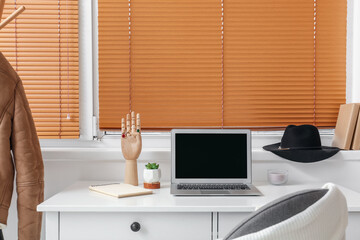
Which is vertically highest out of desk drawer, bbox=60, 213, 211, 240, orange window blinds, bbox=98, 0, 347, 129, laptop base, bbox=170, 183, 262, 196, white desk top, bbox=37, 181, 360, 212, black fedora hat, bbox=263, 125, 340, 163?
orange window blinds, bbox=98, 0, 347, 129

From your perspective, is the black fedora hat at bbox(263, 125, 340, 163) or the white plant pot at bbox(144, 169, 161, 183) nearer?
the white plant pot at bbox(144, 169, 161, 183)

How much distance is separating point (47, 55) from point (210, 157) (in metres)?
1.10

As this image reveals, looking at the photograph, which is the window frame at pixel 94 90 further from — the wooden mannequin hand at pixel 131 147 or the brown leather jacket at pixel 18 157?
the brown leather jacket at pixel 18 157

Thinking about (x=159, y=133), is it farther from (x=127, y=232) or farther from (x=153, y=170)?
(x=127, y=232)

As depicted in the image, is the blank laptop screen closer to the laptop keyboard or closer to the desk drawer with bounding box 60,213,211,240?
the laptop keyboard

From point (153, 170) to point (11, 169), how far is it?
660 mm

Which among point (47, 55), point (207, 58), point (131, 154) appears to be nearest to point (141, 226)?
point (131, 154)

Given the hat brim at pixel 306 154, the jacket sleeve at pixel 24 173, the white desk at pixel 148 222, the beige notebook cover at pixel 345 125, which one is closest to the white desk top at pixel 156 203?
the white desk at pixel 148 222

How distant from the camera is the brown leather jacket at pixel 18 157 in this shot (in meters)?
1.63

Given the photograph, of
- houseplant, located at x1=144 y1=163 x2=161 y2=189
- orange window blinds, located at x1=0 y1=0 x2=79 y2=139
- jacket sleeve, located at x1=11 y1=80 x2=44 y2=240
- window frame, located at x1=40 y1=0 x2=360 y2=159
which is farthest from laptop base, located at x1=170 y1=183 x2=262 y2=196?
orange window blinds, located at x1=0 y1=0 x2=79 y2=139

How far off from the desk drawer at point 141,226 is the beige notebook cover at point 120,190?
130 mm

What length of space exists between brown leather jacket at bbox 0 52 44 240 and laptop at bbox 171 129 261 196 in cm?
66

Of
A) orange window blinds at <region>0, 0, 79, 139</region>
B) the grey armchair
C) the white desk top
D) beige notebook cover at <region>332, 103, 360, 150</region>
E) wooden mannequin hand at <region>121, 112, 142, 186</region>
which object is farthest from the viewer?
orange window blinds at <region>0, 0, 79, 139</region>

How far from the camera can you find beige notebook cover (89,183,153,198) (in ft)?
5.16
